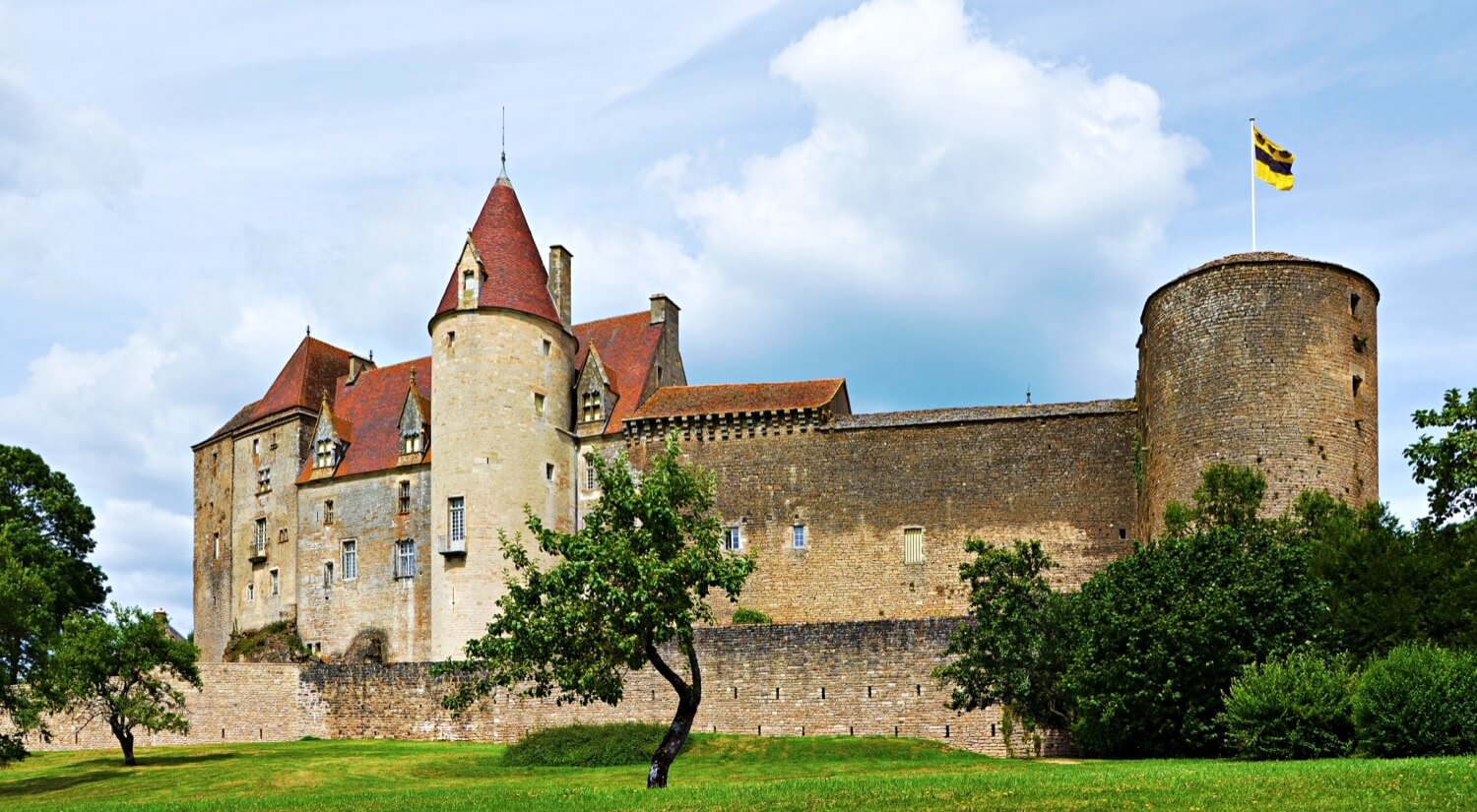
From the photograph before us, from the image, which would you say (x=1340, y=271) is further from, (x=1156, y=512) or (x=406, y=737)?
(x=406, y=737)

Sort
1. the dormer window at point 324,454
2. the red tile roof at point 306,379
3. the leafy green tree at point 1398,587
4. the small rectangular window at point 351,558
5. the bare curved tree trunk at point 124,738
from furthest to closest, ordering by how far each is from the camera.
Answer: the red tile roof at point 306,379 → the dormer window at point 324,454 → the small rectangular window at point 351,558 → the bare curved tree trunk at point 124,738 → the leafy green tree at point 1398,587

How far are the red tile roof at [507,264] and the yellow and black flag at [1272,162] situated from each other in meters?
26.4

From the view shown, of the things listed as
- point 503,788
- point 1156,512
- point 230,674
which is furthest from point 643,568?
point 230,674

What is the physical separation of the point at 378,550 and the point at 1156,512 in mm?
29870

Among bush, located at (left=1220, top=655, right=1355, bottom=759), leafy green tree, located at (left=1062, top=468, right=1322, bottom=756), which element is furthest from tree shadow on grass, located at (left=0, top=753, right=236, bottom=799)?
bush, located at (left=1220, top=655, right=1355, bottom=759)

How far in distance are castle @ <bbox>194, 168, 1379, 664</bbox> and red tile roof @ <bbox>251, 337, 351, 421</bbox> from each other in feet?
0.53

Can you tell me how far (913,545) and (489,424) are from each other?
52.1ft

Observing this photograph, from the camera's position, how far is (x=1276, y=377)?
4628cm

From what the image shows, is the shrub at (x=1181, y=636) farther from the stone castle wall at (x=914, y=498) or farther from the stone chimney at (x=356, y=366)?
the stone chimney at (x=356, y=366)

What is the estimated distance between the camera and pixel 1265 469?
150ft

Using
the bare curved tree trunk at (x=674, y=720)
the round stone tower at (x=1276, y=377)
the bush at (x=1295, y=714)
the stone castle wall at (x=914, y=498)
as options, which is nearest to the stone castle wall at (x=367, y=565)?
the stone castle wall at (x=914, y=498)

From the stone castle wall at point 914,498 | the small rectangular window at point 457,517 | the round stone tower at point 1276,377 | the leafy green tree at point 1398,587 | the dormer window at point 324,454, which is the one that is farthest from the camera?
the dormer window at point 324,454

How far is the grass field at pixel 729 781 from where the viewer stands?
23.2 m

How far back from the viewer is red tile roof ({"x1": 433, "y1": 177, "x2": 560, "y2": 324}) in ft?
199
